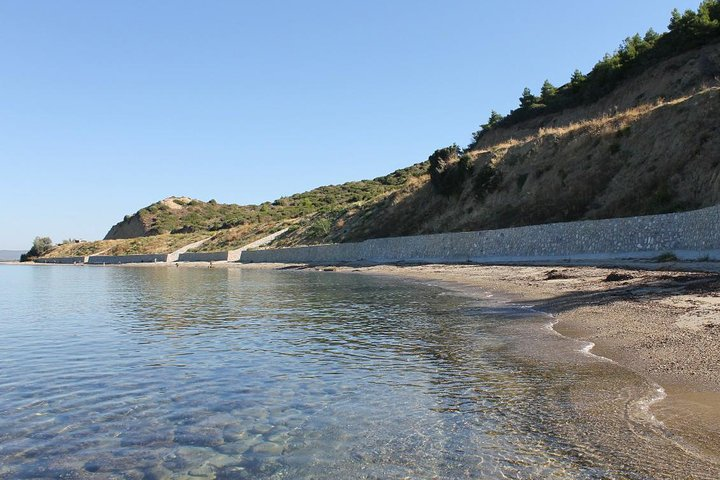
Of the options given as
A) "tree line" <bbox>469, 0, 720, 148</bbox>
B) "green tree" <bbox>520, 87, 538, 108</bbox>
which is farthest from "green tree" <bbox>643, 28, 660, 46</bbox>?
"green tree" <bbox>520, 87, 538, 108</bbox>

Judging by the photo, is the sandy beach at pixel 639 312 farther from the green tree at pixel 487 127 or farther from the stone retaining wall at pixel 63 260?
the stone retaining wall at pixel 63 260

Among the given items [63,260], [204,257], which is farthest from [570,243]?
[63,260]

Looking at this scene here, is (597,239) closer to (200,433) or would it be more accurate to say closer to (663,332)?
(663,332)

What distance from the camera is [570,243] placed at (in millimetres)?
30125

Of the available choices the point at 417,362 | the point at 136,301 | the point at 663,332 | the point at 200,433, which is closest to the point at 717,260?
the point at 663,332

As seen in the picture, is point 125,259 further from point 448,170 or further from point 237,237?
point 448,170

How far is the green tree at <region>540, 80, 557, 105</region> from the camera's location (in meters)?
71.5

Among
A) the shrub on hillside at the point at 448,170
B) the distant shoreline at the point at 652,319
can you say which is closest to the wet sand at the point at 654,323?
the distant shoreline at the point at 652,319

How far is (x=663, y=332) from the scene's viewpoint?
34.0 ft

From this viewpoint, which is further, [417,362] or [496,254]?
[496,254]

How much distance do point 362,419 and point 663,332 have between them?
6.64 meters

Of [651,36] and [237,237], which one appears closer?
[651,36]

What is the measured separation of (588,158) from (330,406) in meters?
38.0

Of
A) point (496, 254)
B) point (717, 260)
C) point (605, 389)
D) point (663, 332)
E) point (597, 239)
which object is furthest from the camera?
point (496, 254)
